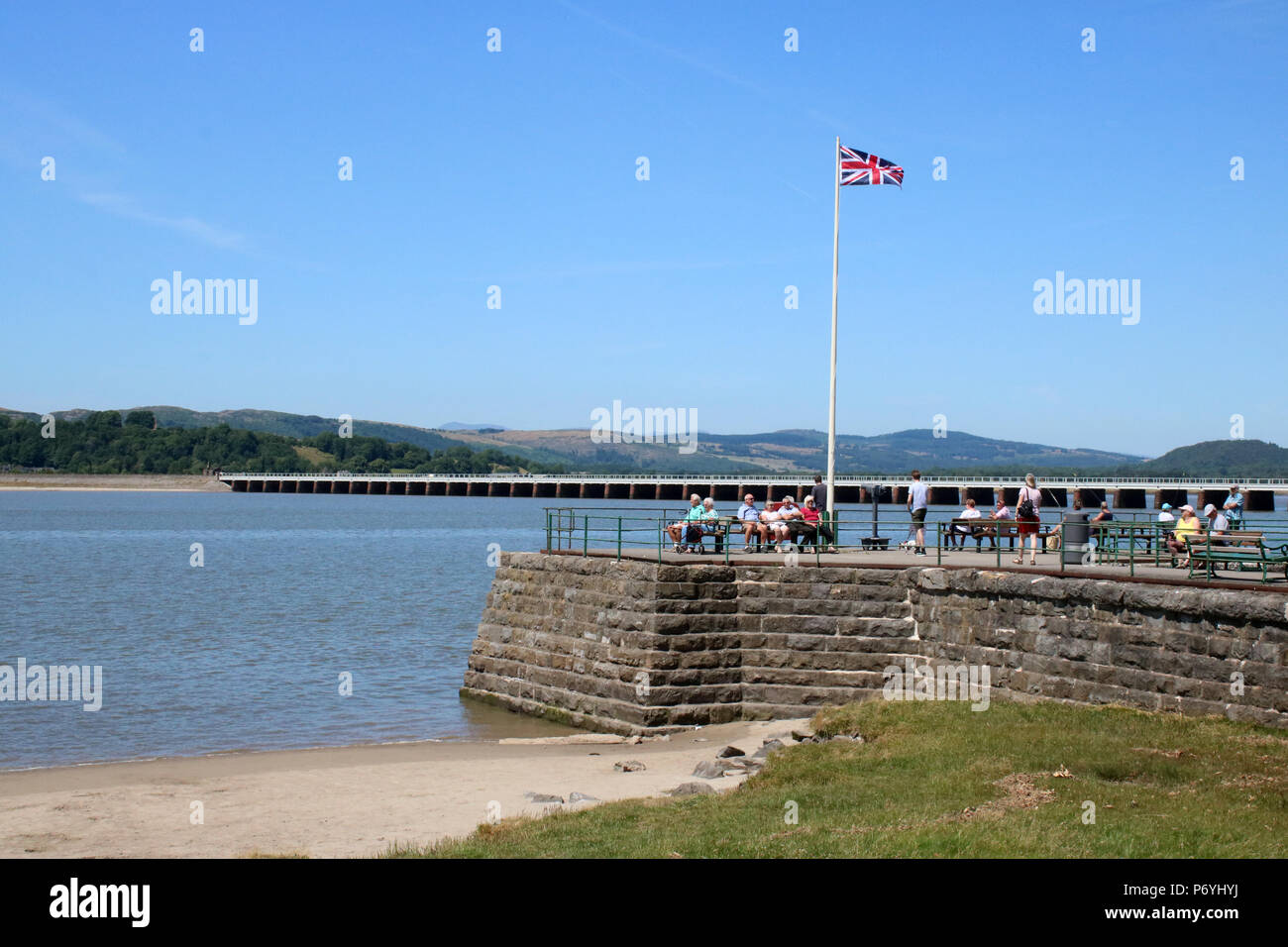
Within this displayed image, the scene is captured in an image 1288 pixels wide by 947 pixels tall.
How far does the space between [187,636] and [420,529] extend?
72239 millimetres

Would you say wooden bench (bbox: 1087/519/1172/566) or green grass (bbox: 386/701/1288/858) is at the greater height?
wooden bench (bbox: 1087/519/1172/566)

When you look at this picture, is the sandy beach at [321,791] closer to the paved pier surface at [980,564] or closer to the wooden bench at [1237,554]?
the paved pier surface at [980,564]

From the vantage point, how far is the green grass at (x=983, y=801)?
33.4 feet

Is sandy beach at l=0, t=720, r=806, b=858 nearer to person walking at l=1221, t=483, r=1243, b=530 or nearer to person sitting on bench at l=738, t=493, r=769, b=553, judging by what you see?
person sitting on bench at l=738, t=493, r=769, b=553

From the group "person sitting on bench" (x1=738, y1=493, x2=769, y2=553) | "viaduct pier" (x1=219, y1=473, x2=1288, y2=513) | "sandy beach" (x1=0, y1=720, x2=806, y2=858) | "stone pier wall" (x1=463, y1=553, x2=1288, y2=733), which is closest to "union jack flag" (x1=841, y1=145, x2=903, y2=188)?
"person sitting on bench" (x1=738, y1=493, x2=769, y2=553)

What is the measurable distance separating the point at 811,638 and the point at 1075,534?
4.60 metres

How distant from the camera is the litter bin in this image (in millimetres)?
19750

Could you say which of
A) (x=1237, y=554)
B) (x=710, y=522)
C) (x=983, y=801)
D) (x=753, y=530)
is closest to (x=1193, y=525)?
(x=1237, y=554)

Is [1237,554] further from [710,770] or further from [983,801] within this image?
Result: [710,770]

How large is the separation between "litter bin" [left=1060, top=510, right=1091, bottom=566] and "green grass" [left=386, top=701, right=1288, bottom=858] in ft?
14.2

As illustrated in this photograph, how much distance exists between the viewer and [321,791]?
16516 mm

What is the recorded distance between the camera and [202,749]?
20.4 metres

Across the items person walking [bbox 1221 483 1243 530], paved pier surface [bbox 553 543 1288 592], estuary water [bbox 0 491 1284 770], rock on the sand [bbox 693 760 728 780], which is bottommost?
estuary water [bbox 0 491 1284 770]
